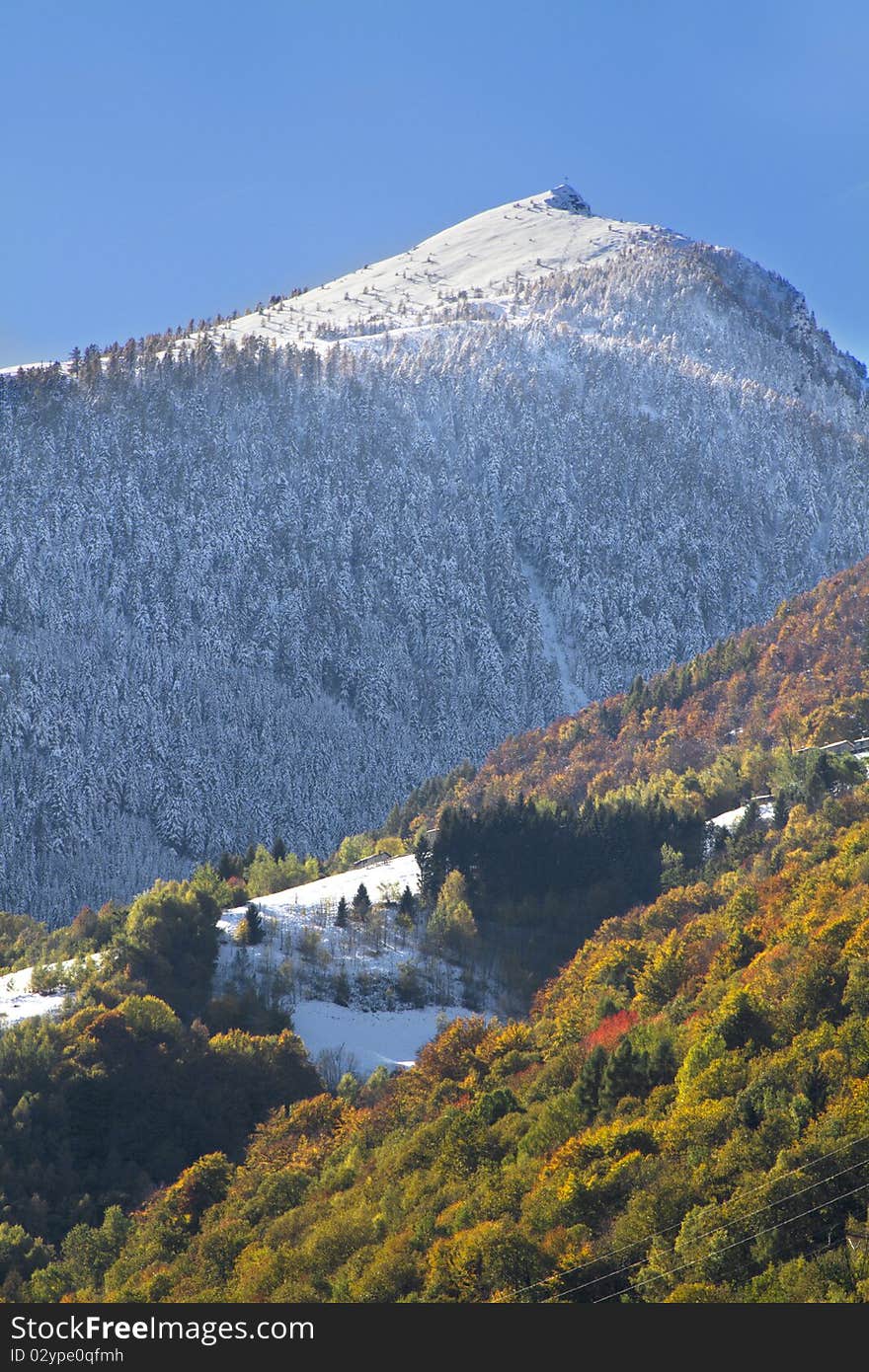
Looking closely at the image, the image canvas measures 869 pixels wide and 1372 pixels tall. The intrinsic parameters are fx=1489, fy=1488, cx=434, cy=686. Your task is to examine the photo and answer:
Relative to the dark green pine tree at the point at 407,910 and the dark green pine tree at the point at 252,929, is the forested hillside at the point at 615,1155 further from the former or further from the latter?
the dark green pine tree at the point at 407,910

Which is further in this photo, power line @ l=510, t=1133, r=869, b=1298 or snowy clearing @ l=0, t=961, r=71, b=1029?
snowy clearing @ l=0, t=961, r=71, b=1029

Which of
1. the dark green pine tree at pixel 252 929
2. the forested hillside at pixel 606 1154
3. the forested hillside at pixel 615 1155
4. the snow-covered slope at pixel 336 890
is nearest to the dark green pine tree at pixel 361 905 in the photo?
the snow-covered slope at pixel 336 890

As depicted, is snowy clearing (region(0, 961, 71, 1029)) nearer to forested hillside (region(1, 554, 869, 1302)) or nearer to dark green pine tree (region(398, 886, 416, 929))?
forested hillside (region(1, 554, 869, 1302))

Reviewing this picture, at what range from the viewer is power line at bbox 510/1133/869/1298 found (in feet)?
210

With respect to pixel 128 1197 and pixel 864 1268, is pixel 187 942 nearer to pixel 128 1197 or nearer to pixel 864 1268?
pixel 128 1197

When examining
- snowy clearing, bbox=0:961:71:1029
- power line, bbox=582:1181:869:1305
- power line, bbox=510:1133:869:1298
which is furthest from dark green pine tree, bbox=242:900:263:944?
power line, bbox=582:1181:869:1305

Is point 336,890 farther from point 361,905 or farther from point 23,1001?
point 23,1001

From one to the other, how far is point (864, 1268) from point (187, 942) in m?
99.5

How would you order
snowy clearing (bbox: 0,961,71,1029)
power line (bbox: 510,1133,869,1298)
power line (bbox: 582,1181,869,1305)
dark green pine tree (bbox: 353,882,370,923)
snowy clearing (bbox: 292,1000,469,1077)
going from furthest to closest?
dark green pine tree (bbox: 353,882,370,923) < snowy clearing (bbox: 292,1000,469,1077) < snowy clearing (bbox: 0,961,71,1029) < power line (bbox: 510,1133,869,1298) < power line (bbox: 582,1181,869,1305)

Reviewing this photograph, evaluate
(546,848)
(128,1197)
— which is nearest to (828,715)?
(546,848)

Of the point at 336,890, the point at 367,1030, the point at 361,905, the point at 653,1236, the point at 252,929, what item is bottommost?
the point at 653,1236

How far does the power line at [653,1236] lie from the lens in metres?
64.1

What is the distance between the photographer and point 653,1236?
6600 cm

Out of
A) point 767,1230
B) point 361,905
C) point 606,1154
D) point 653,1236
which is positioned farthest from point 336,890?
point 767,1230
